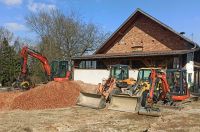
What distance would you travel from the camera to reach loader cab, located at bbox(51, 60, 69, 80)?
24.5 m

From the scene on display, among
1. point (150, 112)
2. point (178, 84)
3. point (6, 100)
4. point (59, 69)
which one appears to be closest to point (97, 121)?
point (150, 112)

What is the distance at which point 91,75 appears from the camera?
30.4m

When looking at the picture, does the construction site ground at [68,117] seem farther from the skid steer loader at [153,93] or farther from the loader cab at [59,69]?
the loader cab at [59,69]

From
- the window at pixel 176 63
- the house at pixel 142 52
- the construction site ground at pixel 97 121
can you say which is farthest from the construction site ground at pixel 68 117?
the house at pixel 142 52

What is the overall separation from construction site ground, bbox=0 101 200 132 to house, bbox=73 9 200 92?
1059 cm

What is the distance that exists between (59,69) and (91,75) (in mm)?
6342

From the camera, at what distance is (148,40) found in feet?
95.0

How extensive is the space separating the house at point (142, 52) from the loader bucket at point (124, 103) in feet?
33.0

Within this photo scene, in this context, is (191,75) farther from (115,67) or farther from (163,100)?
(163,100)

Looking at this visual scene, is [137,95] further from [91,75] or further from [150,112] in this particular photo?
[91,75]

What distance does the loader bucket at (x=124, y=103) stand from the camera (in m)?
14.6

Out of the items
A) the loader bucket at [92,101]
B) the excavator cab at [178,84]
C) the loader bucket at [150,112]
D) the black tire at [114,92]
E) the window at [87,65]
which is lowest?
the loader bucket at [150,112]

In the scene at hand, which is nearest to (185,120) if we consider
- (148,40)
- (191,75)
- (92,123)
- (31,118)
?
(92,123)

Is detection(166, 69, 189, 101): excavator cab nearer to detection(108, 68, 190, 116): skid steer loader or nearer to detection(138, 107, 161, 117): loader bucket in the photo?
detection(108, 68, 190, 116): skid steer loader
